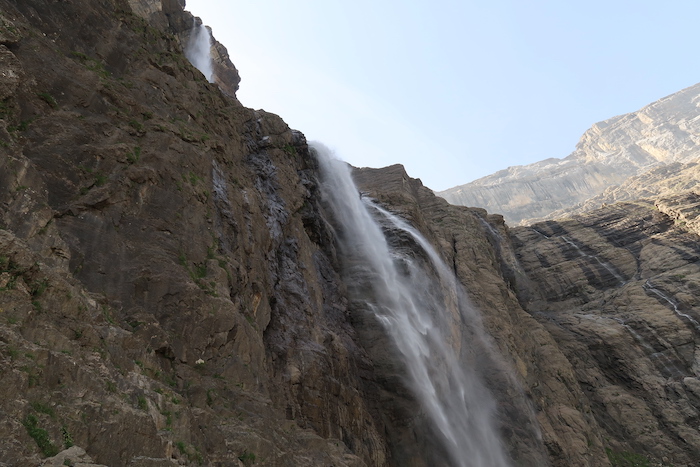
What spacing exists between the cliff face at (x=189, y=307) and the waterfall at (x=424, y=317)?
777mm

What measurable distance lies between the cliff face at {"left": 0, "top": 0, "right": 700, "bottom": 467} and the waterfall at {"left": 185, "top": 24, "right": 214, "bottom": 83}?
1026 centimetres

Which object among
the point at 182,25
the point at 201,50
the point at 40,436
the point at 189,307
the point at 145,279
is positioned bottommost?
the point at 40,436

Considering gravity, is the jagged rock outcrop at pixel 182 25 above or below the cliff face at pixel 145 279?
above

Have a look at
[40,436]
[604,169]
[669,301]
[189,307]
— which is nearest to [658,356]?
[669,301]

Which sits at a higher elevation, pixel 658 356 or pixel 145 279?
pixel 145 279

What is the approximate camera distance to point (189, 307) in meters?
12.7

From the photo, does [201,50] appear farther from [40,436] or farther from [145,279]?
[40,436]

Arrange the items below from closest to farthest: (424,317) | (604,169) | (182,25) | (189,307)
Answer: (189,307) < (424,317) < (182,25) < (604,169)

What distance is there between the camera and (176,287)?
41.4 feet

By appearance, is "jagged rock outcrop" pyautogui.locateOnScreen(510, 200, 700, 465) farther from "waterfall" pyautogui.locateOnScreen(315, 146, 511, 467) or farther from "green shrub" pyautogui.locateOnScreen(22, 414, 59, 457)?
"green shrub" pyautogui.locateOnScreen(22, 414, 59, 457)

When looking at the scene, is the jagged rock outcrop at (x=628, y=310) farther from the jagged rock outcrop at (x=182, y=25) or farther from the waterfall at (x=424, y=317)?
the jagged rock outcrop at (x=182, y=25)

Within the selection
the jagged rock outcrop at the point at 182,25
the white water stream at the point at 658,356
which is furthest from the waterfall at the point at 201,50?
the white water stream at the point at 658,356

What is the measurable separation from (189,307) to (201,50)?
130 ft

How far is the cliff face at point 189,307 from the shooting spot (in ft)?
27.8
